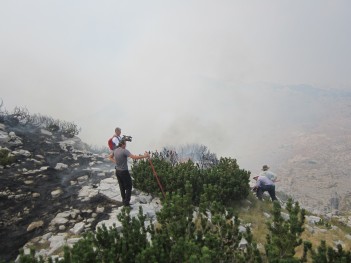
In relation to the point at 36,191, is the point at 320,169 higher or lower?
higher

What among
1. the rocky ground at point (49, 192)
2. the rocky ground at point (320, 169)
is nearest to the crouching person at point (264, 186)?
the rocky ground at point (49, 192)

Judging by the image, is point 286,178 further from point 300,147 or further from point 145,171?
point 145,171

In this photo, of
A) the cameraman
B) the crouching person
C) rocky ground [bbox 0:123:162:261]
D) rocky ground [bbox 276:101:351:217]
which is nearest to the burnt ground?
rocky ground [bbox 0:123:162:261]

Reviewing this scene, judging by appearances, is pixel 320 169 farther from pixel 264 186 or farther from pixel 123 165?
pixel 123 165

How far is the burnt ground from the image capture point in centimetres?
805

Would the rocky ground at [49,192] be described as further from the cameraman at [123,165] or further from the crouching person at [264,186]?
the crouching person at [264,186]

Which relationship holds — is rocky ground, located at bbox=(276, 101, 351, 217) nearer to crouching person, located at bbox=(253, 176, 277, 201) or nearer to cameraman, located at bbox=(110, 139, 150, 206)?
crouching person, located at bbox=(253, 176, 277, 201)

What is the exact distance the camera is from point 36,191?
421 inches

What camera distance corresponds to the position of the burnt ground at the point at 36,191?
26.4 ft

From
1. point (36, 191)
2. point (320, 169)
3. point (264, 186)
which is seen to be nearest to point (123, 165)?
point (36, 191)

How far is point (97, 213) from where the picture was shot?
8.93 m

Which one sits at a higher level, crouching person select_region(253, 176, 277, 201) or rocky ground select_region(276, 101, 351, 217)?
rocky ground select_region(276, 101, 351, 217)

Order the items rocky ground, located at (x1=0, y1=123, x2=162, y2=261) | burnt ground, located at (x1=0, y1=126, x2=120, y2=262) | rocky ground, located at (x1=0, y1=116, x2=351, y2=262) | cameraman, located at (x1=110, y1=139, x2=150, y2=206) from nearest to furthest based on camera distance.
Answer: rocky ground, located at (x1=0, y1=116, x2=351, y2=262)
burnt ground, located at (x1=0, y1=126, x2=120, y2=262)
rocky ground, located at (x1=0, y1=123, x2=162, y2=261)
cameraman, located at (x1=110, y1=139, x2=150, y2=206)

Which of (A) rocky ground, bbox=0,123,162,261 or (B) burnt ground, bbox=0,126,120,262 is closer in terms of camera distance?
(B) burnt ground, bbox=0,126,120,262
